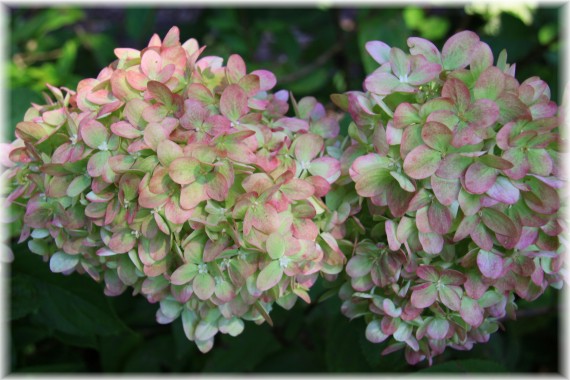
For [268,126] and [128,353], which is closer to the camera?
[268,126]

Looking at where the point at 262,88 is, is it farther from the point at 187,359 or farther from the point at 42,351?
the point at 42,351

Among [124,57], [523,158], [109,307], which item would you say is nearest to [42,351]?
[109,307]

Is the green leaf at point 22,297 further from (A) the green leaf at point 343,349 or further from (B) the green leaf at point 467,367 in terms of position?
(B) the green leaf at point 467,367

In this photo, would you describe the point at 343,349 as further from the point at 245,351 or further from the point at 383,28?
the point at 383,28

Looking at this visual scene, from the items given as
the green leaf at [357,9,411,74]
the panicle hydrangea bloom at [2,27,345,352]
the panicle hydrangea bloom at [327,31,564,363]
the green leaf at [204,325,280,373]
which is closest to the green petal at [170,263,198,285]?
the panicle hydrangea bloom at [2,27,345,352]

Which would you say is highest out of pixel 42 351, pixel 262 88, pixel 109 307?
pixel 262 88

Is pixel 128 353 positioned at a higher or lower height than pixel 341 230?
lower

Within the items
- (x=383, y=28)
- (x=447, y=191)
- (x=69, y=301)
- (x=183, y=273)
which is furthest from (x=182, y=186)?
(x=383, y=28)

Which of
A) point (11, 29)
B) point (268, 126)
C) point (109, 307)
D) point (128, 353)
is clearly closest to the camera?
point (268, 126)
